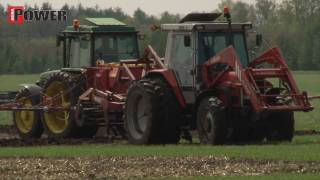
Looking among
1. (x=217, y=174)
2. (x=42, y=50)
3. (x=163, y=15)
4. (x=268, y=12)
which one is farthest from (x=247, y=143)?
(x=268, y=12)

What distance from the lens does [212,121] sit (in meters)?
22.9

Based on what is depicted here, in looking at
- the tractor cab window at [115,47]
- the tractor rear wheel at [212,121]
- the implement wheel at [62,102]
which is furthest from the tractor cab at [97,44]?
the tractor rear wheel at [212,121]

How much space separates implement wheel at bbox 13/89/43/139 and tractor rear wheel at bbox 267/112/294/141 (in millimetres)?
7959

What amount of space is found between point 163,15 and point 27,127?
52.1 meters

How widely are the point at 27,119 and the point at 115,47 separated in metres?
3.53

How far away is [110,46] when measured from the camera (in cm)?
2886

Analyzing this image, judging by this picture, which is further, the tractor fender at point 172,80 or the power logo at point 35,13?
the power logo at point 35,13

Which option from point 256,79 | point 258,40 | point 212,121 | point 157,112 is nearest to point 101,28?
point 157,112

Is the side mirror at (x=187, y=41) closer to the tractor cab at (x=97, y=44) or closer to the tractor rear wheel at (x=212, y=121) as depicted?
the tractor rear wheel at (x=212, y=121)

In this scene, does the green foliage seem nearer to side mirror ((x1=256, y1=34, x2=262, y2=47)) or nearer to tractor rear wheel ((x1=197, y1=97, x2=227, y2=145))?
tractor rear wheel ((x1=197, y1=97, x2=227, y2=145))

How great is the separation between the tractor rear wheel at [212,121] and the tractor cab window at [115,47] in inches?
230

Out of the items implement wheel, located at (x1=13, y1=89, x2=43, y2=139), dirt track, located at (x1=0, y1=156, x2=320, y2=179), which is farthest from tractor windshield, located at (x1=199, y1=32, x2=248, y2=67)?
implement wheel, located at (x1=13, y1=89, x2=43, y2=139)

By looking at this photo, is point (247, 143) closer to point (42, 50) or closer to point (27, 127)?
point (27, 127)

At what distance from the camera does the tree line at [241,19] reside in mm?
91619
